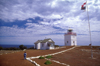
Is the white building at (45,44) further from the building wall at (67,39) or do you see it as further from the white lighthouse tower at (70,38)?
the white lighthouse tower at (70,38)

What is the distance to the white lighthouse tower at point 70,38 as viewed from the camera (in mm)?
36366

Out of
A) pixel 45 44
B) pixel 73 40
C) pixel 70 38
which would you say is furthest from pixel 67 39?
pixel 45 44

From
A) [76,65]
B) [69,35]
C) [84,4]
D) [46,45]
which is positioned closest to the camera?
[76,65]

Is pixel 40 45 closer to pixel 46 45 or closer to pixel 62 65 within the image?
pixel 46 45

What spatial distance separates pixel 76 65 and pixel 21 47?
3214 centimetres

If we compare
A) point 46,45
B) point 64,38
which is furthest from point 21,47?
point 64,38

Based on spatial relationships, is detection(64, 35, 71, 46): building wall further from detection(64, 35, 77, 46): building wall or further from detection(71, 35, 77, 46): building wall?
detection(71, 35, 77, 46): building wall

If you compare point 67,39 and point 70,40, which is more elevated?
point 67,39

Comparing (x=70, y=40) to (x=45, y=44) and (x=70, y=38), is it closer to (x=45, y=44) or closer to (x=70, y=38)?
(x=70, y=38)

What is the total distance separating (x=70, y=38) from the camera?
3612 cm

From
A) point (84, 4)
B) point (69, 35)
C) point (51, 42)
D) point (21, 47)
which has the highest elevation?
point (84, 4)

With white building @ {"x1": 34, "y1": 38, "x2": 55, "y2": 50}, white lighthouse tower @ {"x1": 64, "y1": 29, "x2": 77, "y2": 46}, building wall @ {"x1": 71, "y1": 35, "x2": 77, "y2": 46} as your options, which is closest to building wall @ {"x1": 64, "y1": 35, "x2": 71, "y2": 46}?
white lighthouse tower @ {"x1": 64, "y1": 29, "x2": 77, "y2": 46}

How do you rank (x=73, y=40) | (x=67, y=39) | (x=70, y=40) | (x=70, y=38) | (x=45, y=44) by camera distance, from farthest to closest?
(x=67, y=39) < (x=73, y=40) < (x=70, y=40) < (x=70, y=38) < (x=45, y=44)

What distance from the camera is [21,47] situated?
37.2m
